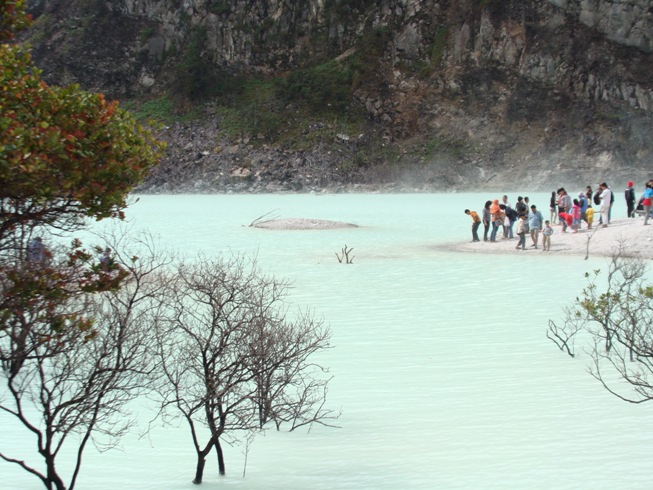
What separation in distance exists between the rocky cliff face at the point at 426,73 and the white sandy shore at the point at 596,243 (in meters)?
54.8

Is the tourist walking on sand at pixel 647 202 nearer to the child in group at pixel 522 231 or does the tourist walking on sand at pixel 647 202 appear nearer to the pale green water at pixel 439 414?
the child in group at pixel 522 231

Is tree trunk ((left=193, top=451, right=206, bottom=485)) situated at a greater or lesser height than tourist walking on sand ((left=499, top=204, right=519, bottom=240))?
lesser

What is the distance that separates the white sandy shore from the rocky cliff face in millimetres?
54786

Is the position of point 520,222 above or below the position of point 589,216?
below

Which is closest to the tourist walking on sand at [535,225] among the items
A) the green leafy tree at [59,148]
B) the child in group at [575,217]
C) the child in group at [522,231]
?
the child in group at [522,231]

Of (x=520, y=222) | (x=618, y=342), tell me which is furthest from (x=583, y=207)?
(x=618, y=342)

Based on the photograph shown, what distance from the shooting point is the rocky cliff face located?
87.6 m

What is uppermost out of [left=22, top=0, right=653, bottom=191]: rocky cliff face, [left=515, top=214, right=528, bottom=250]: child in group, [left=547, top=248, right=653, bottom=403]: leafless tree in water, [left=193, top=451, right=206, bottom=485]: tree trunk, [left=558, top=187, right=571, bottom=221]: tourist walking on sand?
[left=22, top=0, right=653, bottom=191]: rocky cliff face

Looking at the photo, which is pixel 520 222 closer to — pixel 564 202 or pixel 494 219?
pixel 494 219

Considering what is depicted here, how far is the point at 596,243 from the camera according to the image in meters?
28.2

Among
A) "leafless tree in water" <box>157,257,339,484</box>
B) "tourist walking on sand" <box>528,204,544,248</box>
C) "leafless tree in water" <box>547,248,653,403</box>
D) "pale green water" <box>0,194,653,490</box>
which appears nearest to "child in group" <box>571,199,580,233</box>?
"tourist walking on sand" <box>528,204,544,248</box>

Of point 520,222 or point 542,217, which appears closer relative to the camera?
point 520,222

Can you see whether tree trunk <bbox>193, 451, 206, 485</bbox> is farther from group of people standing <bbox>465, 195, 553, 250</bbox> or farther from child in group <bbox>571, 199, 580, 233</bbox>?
child in group <bbox>571, 199, 580, 233</bbox>

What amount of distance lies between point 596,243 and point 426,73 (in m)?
71.7
